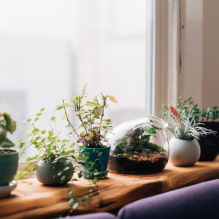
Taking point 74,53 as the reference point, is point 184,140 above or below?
below

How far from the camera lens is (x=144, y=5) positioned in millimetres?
1954

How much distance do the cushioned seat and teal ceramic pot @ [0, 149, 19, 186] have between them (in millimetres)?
347

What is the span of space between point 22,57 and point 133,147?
0.57 meters

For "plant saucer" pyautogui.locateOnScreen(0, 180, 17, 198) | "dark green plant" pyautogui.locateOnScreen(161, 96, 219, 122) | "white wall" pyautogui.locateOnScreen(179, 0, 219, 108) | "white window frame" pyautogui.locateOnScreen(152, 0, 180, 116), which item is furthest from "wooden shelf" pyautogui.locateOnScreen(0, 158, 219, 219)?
"white wall" pyautogui.locateOnScreen(179, 0, 219, 108)

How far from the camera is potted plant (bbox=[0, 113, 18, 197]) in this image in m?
1.14

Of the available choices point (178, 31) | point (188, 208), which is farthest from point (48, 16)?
point (188, 208)

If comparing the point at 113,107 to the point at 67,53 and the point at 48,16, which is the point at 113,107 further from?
the point at 48,16

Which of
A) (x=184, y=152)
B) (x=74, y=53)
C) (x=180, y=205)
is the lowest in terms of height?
(x=180, y=205)

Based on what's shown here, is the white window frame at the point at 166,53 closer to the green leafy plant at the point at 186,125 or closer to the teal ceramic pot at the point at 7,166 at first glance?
the green leafy plant at the point at 186,125

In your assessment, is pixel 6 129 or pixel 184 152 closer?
pixel 6 129

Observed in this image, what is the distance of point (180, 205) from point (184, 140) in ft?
1.70

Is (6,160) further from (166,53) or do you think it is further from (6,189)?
(166,53)

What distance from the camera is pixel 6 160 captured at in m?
1.15

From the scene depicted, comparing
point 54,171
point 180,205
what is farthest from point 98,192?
point 180,205
